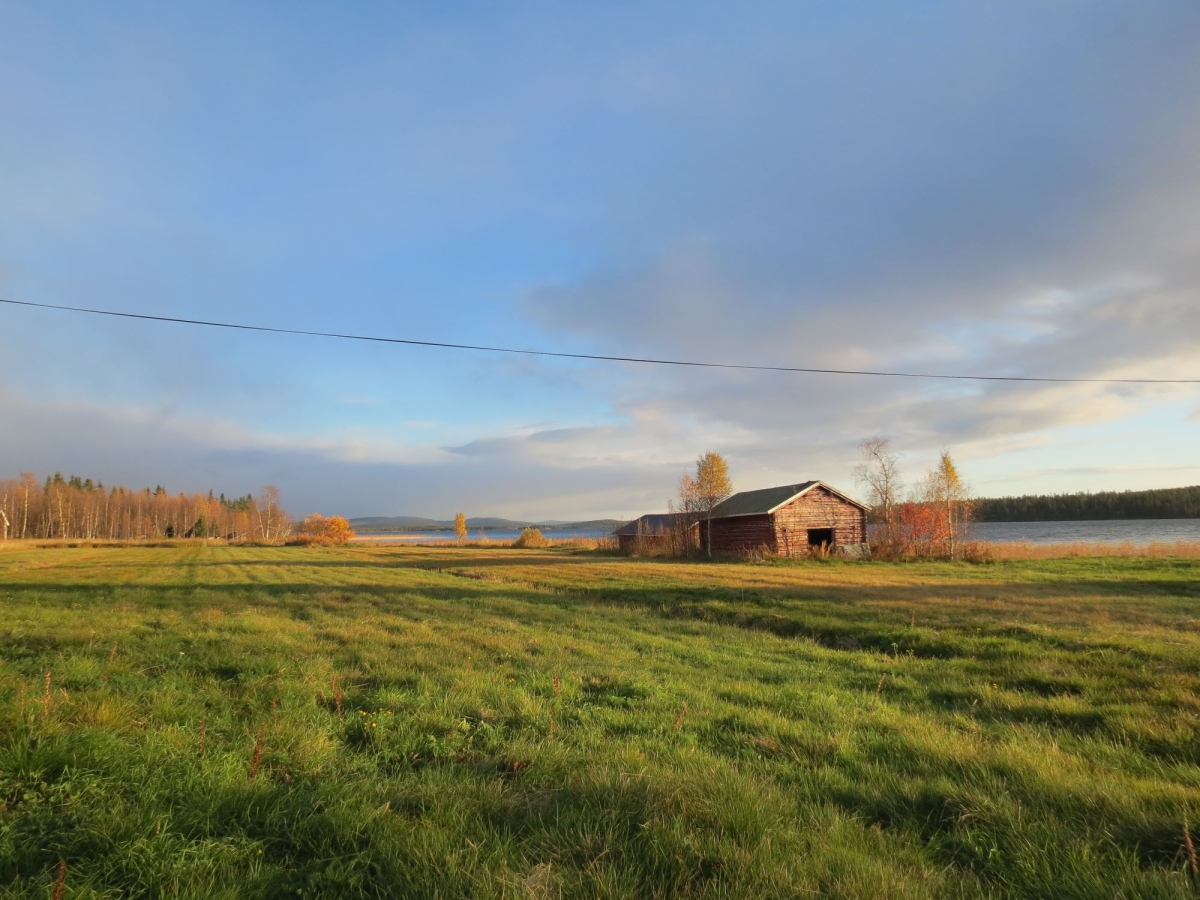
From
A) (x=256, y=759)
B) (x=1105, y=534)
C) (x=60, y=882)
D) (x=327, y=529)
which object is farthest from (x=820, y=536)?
(x=327, y=529)

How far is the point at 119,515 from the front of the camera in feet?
419

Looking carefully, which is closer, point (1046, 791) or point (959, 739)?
point (1046, 791)

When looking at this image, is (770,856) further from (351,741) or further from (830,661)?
(830,661)

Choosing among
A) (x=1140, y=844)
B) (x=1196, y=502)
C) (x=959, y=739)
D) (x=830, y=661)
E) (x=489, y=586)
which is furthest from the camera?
(x=1196, y=502)

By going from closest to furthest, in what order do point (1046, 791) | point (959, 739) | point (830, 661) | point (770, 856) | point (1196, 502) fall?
point (770, 856)
point (1046, 791)
point (959, 739)
point (830, 661)
point (1196, 502)

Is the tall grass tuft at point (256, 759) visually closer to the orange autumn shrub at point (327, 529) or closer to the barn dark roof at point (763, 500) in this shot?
the barn dark roof at point (763, 500)

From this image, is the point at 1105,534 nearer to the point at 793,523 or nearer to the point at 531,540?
the point at 793,523

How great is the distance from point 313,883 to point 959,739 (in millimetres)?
5382

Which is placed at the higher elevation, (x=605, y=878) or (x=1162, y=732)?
(x=605, y=878)

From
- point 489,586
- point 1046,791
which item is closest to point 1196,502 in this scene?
point 489,586

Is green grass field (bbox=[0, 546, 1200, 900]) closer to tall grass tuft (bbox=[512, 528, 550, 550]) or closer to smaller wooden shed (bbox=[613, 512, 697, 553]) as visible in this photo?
smaller wooden shed (bbox=[613, 512, 697, 553])

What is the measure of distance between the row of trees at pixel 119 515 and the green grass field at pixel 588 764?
11122cm

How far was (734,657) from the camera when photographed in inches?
392

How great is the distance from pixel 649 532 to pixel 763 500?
11.7m
